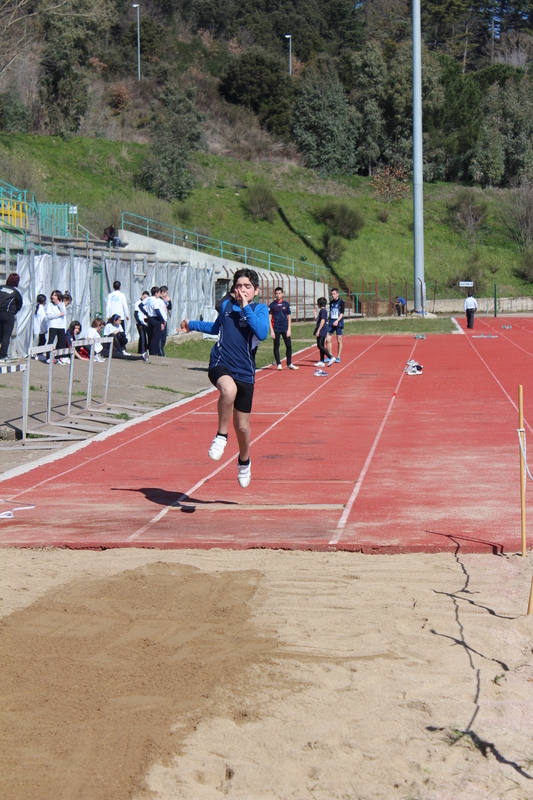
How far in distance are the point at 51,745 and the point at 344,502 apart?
508 centimetres

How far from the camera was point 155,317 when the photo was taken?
22.9m

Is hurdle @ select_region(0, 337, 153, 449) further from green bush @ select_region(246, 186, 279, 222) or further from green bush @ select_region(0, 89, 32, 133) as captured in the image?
green bush @ select_region(0, 89, 32, 133)

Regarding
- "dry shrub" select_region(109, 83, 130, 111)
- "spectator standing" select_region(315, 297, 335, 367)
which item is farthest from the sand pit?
"dry shrub" select_region(109, 83, 130, 111)

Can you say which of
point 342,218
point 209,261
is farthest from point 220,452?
point 342,218

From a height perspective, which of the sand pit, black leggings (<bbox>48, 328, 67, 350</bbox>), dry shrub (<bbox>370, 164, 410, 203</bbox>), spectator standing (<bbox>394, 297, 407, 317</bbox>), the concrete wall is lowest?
the sand pit

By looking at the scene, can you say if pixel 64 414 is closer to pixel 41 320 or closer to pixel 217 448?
pixel 41 320

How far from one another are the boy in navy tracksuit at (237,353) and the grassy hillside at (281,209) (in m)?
41.0

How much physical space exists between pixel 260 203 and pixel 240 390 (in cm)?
5481

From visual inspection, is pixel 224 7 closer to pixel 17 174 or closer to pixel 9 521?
pixel 17 174

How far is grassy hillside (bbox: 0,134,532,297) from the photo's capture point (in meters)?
52.5

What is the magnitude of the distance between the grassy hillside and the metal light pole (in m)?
11.7

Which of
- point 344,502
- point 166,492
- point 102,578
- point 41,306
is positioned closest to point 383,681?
point 102,578

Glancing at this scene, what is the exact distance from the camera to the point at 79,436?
1262 centimetres

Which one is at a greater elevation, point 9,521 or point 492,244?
point 492,244
